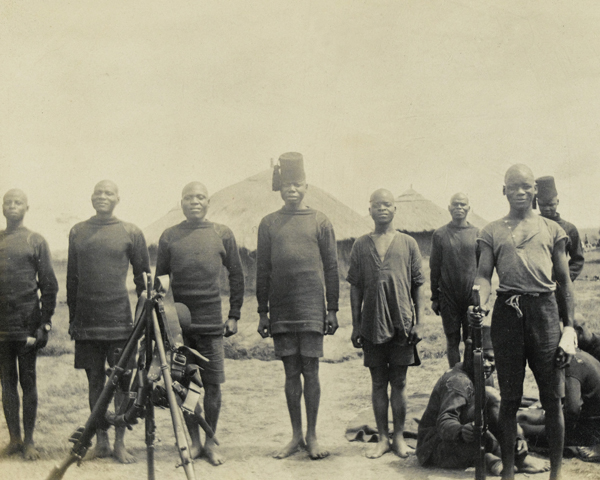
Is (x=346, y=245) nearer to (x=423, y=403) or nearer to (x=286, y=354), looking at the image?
(x=423, y=403)

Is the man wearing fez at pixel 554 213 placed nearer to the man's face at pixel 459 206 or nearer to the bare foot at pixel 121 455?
the man's face at pixel 459 206

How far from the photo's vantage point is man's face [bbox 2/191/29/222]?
436 centimetres

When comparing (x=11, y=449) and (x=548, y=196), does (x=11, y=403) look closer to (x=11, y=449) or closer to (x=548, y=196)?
(x=11, y=449)

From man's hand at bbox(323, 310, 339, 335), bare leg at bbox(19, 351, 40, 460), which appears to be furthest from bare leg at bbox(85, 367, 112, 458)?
man's hand at bbox(323, 310, 339, 335)

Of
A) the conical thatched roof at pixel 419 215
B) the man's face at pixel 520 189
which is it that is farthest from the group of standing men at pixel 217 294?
the conical thatched roof at pixel 419 215

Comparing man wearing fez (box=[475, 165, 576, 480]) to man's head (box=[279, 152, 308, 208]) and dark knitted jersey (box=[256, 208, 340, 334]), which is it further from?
man's head (box=[279, 152, 308, 208])

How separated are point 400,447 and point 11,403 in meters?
2.95

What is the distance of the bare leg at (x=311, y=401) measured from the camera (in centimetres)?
429

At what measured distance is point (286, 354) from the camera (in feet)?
14.3

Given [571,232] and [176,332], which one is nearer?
[176,332]

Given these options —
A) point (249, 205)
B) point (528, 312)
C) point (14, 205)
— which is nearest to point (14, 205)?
point (14, 205)

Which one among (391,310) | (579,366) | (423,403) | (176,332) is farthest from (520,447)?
(176,332)

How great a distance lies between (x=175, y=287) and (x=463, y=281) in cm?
274

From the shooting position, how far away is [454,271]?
18.1 ft
